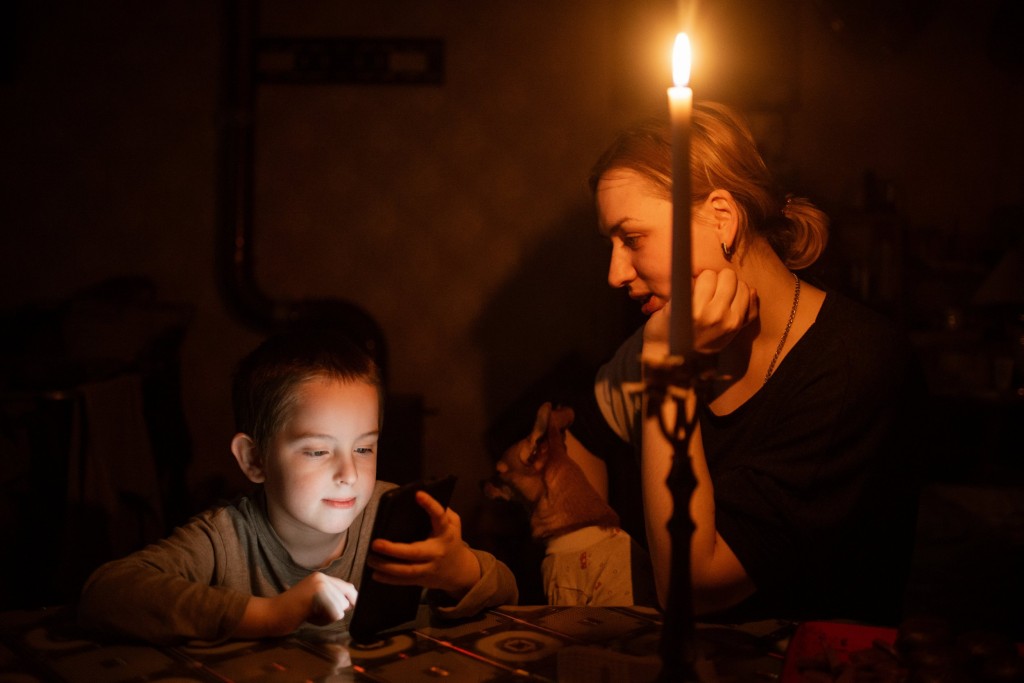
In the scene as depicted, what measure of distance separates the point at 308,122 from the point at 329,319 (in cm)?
73

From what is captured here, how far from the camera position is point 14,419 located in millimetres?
2182

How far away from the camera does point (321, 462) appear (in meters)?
1.08

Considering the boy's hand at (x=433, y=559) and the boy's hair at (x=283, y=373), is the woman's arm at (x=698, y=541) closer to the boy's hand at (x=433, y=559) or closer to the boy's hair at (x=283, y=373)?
the boy's hand at (x=433, y=559)

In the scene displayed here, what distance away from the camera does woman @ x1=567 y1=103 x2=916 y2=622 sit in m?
1.12

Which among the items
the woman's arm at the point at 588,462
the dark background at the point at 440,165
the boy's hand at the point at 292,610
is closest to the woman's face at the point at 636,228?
the woman's arm at the point at 588,462

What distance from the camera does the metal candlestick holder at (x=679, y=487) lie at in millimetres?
707

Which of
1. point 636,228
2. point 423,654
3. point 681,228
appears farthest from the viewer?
point 636,228

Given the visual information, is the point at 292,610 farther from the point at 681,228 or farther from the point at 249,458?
the point at 681,228

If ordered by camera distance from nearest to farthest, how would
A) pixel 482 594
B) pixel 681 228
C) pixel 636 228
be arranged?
pixel 681 228
pixel 482 594
pixel 636 228

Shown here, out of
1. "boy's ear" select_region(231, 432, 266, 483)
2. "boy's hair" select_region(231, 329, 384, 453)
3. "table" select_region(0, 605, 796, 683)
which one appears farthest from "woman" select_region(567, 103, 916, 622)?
"boy's ear" select_region(231, 432, 266, 483)

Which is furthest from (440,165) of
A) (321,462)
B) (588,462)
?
(321,462)

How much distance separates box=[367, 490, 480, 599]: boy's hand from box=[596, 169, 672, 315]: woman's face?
44 cm

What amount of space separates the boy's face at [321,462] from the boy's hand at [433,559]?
0.14 m

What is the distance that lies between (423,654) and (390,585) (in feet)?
0.25
